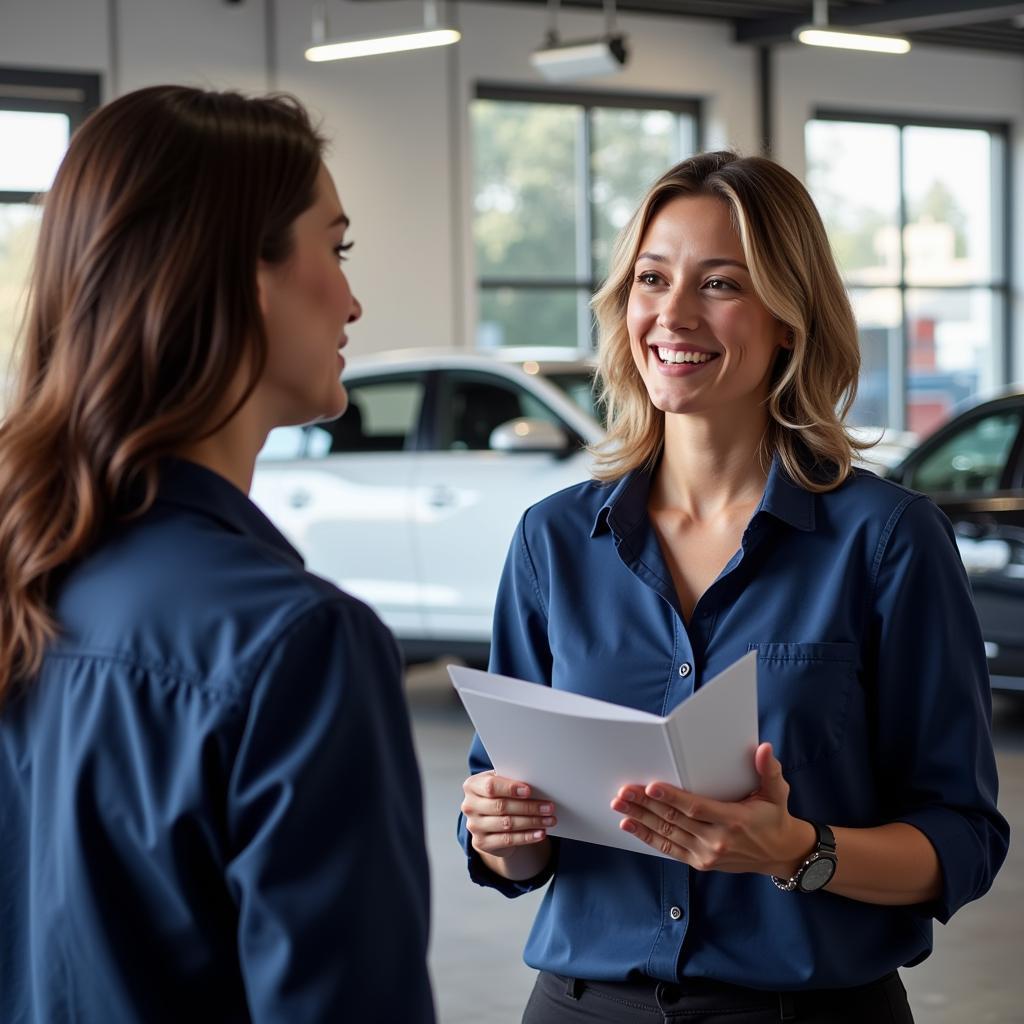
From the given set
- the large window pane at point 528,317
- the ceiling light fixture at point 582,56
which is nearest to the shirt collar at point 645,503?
the ceiling light fixture at point 582,56

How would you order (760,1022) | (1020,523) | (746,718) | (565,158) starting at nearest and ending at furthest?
(746,718) < (760,1022) < (1020,523) < (565,158)

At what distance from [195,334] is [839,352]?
42.1 inches

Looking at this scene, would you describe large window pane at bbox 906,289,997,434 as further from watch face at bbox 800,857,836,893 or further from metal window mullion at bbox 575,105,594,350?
watch face at bbox 800,857,836,893

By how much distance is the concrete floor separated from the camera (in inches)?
147

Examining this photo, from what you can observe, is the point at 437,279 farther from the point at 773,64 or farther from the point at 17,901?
the point at 17,901

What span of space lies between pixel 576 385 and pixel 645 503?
478 centimetres

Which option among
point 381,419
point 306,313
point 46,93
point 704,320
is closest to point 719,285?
point 704,320

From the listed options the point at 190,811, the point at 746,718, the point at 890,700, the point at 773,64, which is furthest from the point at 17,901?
the point at 773,64

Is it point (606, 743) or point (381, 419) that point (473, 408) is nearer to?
point (381, 419)

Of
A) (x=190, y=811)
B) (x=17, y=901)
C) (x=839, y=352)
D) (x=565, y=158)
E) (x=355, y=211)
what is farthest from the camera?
(x=565, y=158)

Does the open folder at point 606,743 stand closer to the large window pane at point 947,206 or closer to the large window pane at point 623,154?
the large window pane at point 623,154

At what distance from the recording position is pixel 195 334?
1.13 m

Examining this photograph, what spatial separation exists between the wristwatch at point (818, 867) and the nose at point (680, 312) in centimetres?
63

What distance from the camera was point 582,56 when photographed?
30.2 feet
